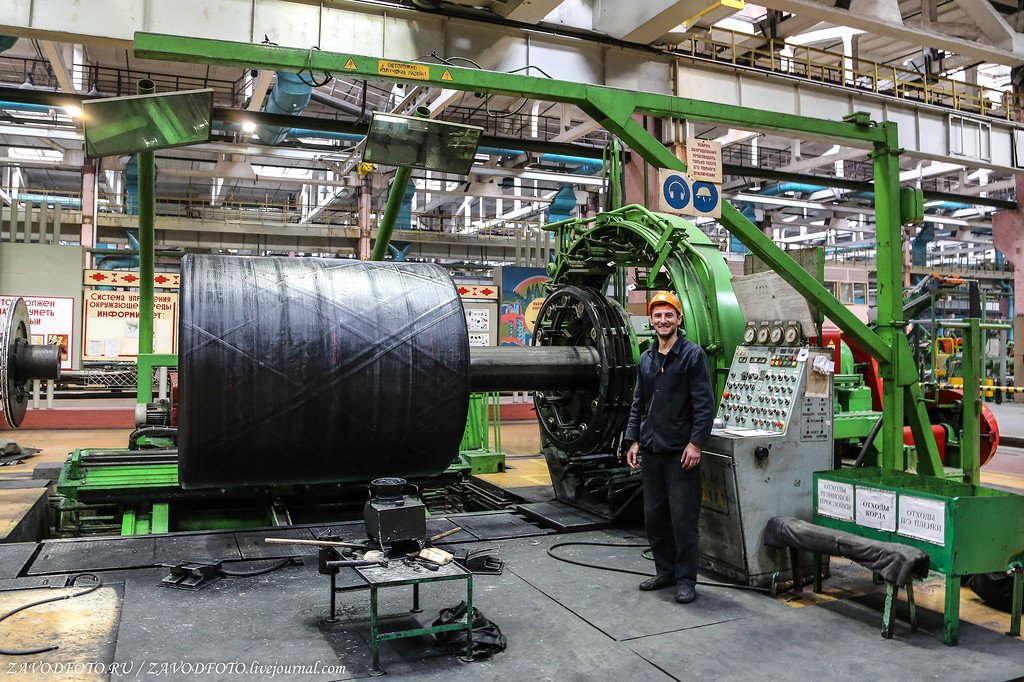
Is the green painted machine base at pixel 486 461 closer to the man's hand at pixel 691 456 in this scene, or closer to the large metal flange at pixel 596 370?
the large metal flange at pixel 596 370

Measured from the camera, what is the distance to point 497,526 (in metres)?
5.38

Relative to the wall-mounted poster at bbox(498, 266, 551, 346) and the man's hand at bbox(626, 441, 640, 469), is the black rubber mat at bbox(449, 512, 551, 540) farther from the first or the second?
the wall-mounted poster at bbox(498, 266, 551, 346)

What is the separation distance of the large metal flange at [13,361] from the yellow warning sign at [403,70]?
223 cm

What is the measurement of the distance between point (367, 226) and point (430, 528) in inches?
580

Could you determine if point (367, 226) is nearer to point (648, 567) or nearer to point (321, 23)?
point (321, 23)

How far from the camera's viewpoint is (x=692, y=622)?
366 cm

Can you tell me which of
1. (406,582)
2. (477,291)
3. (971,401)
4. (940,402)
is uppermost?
(477,291)

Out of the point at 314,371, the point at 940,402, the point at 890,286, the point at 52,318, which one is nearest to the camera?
the point at 314,371

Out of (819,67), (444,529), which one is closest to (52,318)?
(444,529)

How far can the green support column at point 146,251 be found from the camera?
524cm

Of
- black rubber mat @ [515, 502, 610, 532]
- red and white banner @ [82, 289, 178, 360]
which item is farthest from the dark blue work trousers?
red and white banner @ [82, 289, 178, 360]

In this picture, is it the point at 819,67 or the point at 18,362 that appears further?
the point at 819,67

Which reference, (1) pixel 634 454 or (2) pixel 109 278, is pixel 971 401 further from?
(2) pixel 109 278

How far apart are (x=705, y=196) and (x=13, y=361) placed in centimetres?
394
